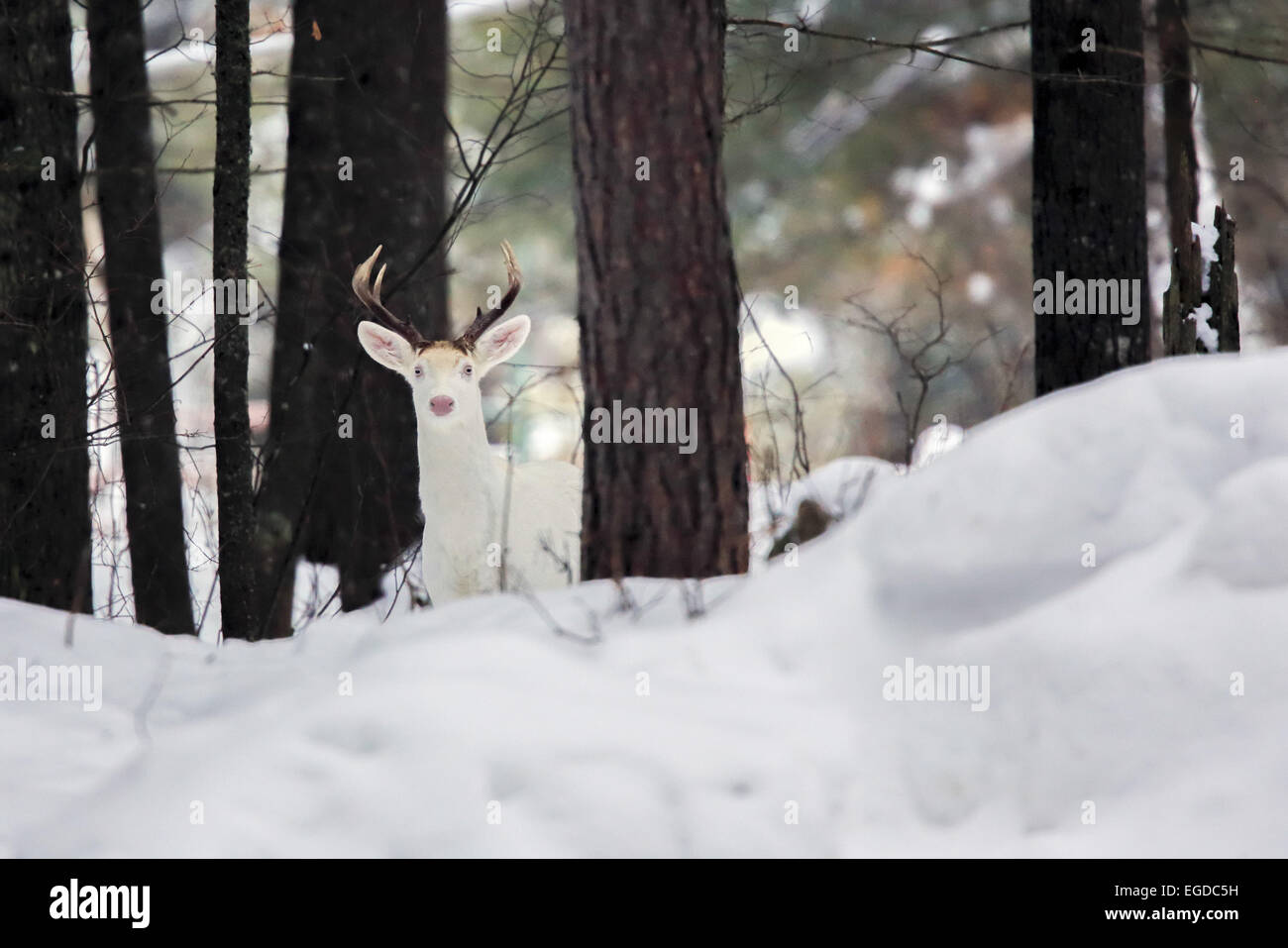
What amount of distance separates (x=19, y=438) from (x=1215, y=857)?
5755 mm

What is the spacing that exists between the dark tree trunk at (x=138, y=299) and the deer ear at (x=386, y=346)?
8.00 feet

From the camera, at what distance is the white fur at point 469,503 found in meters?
6.34

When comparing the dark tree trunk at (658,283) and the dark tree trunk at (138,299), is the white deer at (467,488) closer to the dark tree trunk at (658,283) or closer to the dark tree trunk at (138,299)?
the dark tree trunk at (658,283)

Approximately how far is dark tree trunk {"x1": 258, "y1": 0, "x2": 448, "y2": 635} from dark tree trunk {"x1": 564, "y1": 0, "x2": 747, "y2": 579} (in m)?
4.12

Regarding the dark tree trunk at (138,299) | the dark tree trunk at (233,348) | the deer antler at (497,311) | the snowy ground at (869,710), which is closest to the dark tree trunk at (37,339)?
the dark tree trunk at (233,348)

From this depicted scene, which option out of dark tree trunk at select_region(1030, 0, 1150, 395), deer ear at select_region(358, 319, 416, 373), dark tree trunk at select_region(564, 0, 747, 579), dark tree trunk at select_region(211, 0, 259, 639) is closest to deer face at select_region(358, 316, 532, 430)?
deer ear at select_region(358, 319, 416, 373)

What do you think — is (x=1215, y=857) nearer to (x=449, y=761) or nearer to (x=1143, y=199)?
(x=449, y=761)

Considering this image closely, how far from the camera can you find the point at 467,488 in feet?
21.2

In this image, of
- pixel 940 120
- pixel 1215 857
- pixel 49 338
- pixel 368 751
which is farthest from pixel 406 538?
pixel 940 120

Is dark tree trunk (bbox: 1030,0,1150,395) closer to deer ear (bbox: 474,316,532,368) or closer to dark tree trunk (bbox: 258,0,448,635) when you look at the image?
deer ear (bbox: 474,316,532,368)

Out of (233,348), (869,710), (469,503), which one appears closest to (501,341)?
(469,503)

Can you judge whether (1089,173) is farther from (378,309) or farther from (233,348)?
(233,348)

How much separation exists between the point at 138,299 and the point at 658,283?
18.0ft
